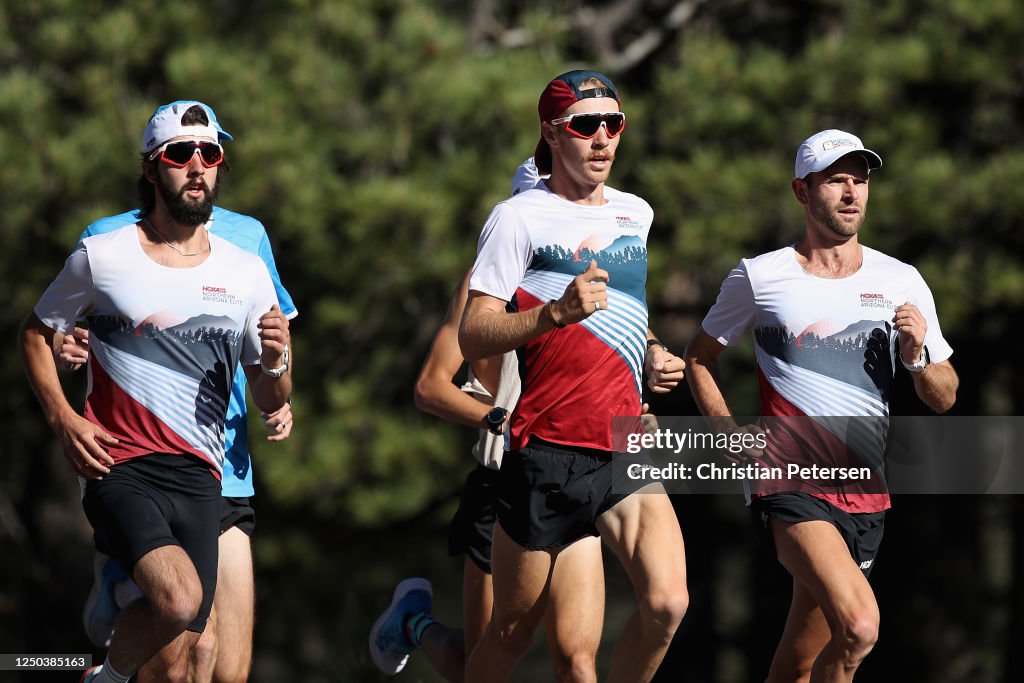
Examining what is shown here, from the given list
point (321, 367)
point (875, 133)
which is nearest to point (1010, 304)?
point (875, 133)

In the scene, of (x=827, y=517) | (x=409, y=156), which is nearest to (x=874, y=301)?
(x=827, y=517)

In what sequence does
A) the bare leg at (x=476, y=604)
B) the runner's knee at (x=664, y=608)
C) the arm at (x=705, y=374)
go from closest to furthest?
the runner's knee at (x=664, y=608), the arm at (x=705, y=374), the bare leg at (x=476, y=604)

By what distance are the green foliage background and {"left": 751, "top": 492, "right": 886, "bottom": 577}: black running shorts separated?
13.3 feet

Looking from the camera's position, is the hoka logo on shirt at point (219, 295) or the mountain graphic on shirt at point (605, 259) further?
the hoka logo on shirt at point (219, 295)

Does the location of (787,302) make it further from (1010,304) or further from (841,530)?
(1010,304)

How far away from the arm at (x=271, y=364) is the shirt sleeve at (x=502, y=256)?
2.22 feet

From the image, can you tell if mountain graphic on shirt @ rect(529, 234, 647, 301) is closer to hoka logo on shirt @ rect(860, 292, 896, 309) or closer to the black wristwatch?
the black wristwatch

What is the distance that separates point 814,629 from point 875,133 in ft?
16.5

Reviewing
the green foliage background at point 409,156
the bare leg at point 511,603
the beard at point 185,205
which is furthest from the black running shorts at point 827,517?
the green foliage background at point 409,156

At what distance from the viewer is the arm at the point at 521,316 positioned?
4520mm

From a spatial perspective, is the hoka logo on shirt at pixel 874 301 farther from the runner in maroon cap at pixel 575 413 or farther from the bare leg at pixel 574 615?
the bare leg at pixel 574 615

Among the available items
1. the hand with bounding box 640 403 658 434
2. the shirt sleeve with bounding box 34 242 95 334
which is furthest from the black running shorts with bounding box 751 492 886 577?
the shirt sleeve with bounding box 34 242 95 334

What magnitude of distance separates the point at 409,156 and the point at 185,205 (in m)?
4.52

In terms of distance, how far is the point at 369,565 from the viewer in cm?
1112
